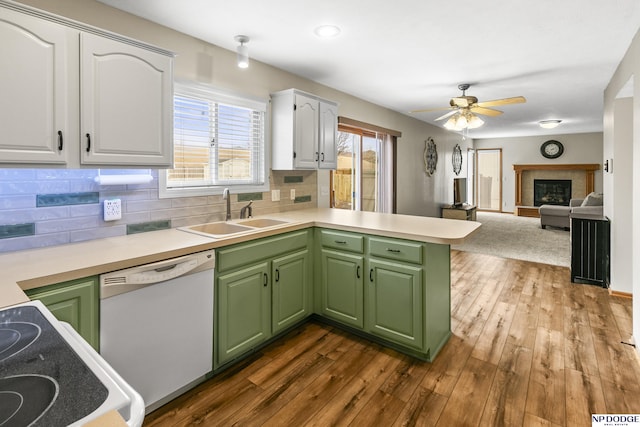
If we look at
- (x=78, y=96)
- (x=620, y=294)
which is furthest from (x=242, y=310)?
(x=620, y=294)

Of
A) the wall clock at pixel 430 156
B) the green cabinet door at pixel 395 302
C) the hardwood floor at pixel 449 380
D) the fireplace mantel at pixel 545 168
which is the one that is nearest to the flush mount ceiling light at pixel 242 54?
the green cabinet door at pixel 395 302

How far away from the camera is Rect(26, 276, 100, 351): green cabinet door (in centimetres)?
145

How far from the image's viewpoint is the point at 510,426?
5.87ft

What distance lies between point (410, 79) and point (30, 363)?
13.2 ft

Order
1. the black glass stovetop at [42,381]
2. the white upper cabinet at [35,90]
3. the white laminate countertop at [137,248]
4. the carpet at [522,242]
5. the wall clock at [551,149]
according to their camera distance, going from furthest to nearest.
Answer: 1. the wall clock at [551,149]
2. the carpet at [522,242]
3. the white upper cabinet at [35,90]
4. the white laminate countertop at [137,248]
5. the black glass stovetop at [42,381]

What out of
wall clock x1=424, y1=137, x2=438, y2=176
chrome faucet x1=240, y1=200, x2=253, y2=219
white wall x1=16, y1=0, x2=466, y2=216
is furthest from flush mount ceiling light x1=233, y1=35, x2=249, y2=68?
wall clock x1=424, y1=137, x2=438, y2=176

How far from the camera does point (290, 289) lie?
2.68 meters

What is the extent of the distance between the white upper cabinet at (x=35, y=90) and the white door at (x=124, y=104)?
74mm

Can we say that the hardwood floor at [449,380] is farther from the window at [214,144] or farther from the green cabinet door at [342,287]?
the window at [214,144]

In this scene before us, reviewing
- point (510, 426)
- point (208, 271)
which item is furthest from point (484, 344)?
point (208, 271)

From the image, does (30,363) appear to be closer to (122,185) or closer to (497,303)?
(122,185)

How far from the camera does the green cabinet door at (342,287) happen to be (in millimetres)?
2653

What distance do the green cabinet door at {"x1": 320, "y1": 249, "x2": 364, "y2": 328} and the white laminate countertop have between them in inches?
10.1
